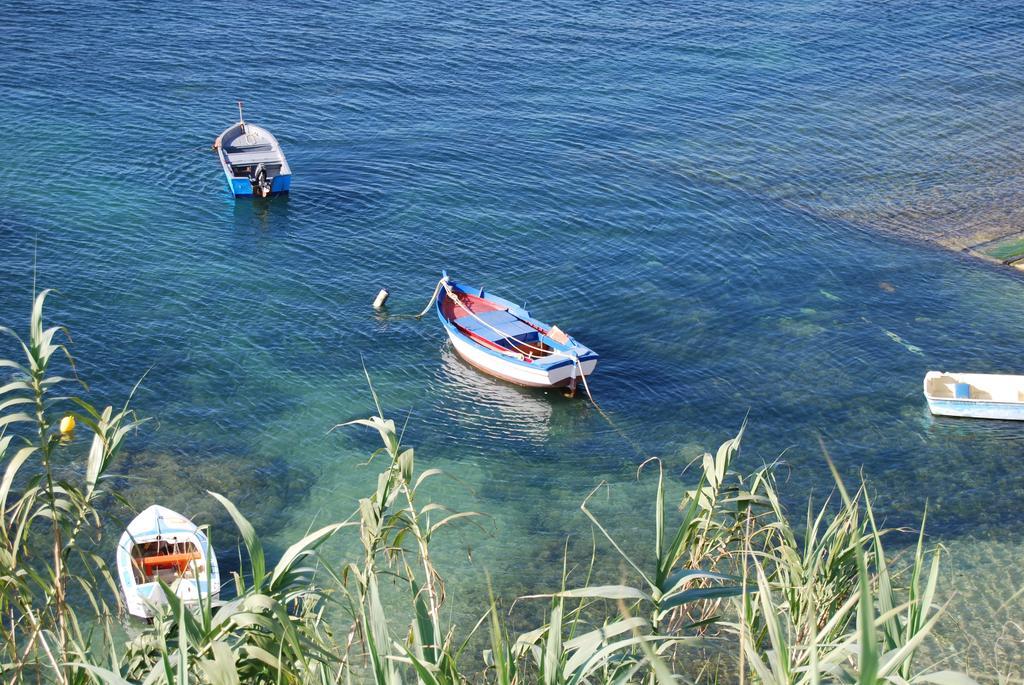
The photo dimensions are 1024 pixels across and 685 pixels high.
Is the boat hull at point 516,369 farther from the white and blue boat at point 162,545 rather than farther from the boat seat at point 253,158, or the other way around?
the boat seat at point 253,158

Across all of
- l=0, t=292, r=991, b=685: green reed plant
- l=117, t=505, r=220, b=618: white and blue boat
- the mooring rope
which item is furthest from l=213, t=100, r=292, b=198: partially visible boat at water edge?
l=0, t=292, r=991, b=685: green reed plant

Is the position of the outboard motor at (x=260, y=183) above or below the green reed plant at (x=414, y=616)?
below

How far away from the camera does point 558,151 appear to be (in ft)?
144

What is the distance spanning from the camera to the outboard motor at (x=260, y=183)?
122ft

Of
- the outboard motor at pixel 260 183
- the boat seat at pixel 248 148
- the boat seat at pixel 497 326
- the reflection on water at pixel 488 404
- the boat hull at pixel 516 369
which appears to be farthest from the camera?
the boat seat at pixel 248 148

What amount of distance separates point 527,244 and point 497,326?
7113 mm

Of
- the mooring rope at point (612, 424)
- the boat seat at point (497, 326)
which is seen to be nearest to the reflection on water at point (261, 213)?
the boat seat at point (497, 326)

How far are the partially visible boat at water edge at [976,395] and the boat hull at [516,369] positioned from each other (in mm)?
9106

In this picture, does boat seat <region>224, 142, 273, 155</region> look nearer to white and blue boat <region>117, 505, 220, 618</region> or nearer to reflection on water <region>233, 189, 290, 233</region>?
reflection on water <region>233, 189, 290, 233</region>

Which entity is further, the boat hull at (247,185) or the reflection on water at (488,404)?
the boat hull at (247,185)

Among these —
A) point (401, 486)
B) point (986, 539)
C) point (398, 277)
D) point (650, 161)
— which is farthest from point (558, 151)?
point (401, 486)

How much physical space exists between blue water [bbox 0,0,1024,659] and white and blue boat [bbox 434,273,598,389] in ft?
2.73

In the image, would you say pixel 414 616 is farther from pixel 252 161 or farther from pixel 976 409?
pixel 252 161

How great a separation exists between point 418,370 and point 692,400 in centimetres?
753
